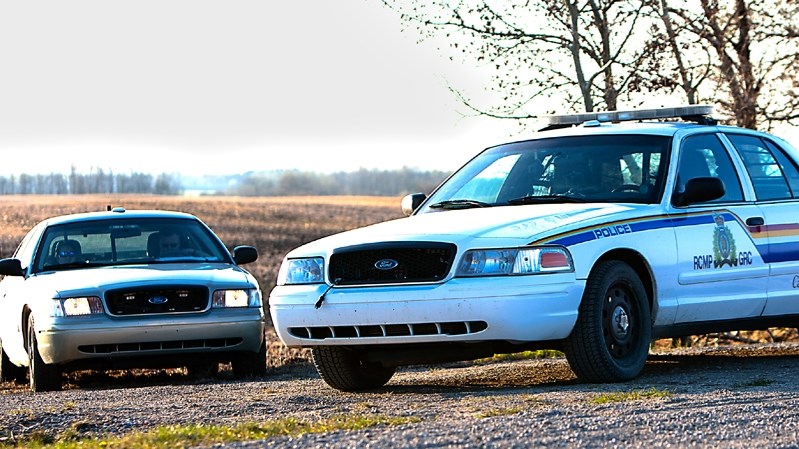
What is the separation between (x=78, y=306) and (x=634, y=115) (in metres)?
4.48

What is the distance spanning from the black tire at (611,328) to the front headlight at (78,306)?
13.8 ft

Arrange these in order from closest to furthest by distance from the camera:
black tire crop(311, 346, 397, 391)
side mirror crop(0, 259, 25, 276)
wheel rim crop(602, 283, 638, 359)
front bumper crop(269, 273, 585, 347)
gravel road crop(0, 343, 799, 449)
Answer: gravel road crop(0, 343, 799, 449) → front bumper crop(269, 273, 585, 347) → wheel rim crop(602, 283, 638, 359) → black tire crop(311, 346, 397, 391) → side mirror crop(0, 259, 25, 276)

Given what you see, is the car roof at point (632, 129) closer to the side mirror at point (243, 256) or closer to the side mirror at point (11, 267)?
the side mirror at point (243, 256)

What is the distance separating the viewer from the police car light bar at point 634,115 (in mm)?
10922

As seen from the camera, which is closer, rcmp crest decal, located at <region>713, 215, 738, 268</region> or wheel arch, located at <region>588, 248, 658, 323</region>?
wheel arch, located at <region>588, 248, 658, 323</region>

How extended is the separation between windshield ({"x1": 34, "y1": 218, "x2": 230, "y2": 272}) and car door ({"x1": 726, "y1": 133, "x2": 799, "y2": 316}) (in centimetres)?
469

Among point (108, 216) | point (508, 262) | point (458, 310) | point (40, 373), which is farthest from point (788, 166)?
point (40, 373)

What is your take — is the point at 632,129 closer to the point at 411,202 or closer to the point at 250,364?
the point at 411,202

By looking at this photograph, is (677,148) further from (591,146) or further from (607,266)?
(607,266)

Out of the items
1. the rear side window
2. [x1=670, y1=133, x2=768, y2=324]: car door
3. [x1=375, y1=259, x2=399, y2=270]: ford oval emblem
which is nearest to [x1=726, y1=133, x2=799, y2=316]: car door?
the rear side window

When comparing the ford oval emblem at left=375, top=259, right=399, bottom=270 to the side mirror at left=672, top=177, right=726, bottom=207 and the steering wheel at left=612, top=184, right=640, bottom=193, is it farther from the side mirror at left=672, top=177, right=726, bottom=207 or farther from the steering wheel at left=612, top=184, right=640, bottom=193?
the side mirror at left=672, top=177, right=726, bottom=207

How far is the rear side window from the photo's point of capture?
412 inches

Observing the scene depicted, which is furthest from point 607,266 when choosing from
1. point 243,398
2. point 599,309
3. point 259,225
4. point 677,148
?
point 259,225

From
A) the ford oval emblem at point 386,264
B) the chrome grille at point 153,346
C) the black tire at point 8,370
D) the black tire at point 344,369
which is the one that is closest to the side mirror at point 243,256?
the chrome grille at point 153,346
